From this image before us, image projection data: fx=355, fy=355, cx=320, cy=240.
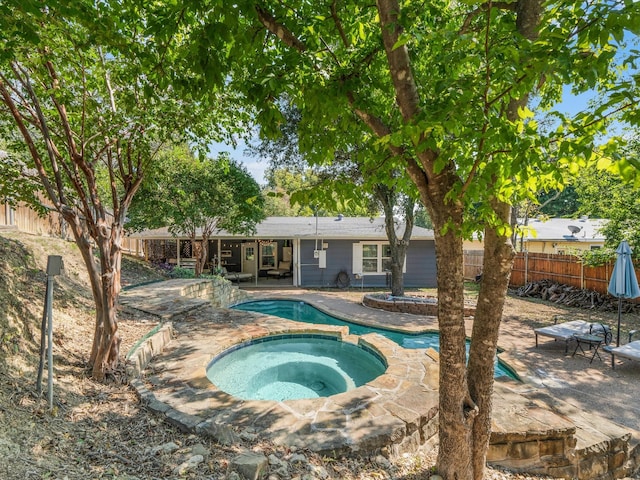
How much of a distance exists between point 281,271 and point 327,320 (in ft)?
29.0

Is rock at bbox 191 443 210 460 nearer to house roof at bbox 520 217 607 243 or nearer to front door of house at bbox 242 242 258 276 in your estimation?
front door of house at bbox 242 242 258 276

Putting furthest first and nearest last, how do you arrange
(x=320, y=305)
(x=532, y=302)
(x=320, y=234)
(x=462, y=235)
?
(x=320, y=234), (x=532, y=302), (x=320, y=305), (x=462, y=235)

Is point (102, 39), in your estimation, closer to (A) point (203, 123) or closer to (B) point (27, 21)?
(B) point (27, 21)

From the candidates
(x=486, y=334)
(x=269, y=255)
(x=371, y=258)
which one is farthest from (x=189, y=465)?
(x=269, y=255)

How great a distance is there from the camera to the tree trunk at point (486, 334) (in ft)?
10.4

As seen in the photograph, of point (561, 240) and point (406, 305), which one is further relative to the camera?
point (561, 240)

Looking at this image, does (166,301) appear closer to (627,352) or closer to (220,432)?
(220,432)

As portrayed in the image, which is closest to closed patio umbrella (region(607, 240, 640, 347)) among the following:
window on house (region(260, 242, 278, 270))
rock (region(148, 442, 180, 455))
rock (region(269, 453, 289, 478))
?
rock (region(269, 453, 289, 478))

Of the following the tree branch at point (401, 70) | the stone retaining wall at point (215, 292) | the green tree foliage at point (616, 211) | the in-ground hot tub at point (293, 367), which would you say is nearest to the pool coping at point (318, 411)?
the in-ground hot tub at point (293, 367)

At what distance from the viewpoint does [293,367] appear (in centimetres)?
725

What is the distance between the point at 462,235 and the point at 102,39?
3757 millimetres

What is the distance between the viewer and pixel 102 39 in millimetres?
3385

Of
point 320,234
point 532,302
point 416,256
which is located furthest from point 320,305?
point 532,302

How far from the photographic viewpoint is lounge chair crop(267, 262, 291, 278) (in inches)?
769
